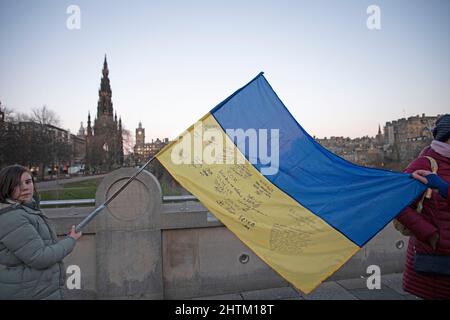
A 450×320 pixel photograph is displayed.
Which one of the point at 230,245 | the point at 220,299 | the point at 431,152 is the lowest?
the point at 220,299

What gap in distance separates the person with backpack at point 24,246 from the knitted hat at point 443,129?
328 cm

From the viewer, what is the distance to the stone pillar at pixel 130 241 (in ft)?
14.8

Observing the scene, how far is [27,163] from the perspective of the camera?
41406 mm

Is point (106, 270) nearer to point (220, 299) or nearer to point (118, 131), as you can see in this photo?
point (220, 299)

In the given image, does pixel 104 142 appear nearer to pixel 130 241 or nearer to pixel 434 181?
pixel 130 241

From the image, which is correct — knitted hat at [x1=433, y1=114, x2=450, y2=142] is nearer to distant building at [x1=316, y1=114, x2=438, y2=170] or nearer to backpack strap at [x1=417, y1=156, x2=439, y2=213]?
backpack strap at [x1=417, y1=156, x2=439, y2=213]

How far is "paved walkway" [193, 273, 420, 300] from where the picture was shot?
458 centimetres

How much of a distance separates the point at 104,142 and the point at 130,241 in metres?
72.5

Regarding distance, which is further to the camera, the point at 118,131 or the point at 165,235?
the point at 118,131

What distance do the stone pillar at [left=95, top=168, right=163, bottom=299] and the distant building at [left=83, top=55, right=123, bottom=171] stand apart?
65512 mm

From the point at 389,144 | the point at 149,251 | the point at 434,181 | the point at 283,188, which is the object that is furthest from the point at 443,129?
the point at 389,144
